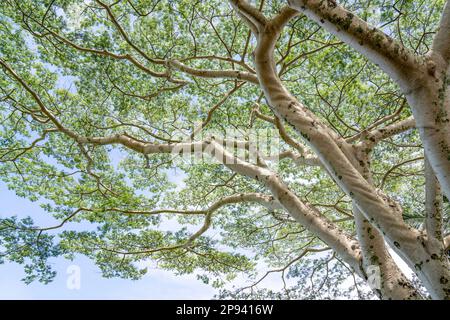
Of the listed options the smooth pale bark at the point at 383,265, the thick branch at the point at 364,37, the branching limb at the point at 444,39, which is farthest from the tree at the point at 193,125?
the branching limb at the point at 444,39

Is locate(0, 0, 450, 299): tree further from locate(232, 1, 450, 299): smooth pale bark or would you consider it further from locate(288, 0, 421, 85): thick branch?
locate(288, 0, 421, 85): thick branch

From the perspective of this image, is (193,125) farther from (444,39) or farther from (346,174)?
(444,39)

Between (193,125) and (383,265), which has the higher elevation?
(193,125)

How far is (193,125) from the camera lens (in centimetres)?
560

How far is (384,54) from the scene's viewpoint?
176 cm

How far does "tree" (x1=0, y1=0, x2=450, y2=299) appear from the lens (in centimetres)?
333

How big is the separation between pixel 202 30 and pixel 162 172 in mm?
2967

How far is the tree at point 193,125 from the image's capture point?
10.9 ft

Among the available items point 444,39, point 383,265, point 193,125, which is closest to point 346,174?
point 383,265

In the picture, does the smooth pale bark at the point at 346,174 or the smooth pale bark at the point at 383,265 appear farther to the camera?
the smooth pale bark at the point at 383,265

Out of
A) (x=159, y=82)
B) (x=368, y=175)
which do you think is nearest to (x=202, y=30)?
(x=159, y=82)

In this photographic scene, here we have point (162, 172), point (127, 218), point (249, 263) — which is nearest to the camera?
point (127, 218)

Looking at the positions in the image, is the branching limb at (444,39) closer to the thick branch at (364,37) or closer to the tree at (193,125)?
the thick branch at (364,37)
